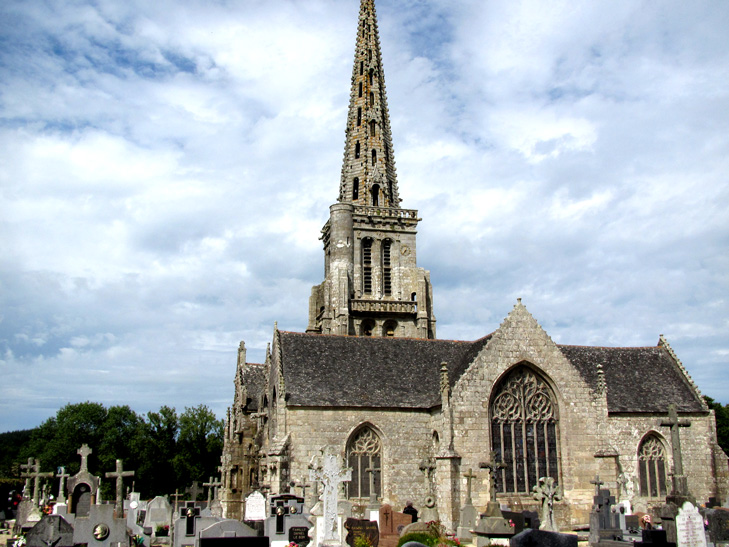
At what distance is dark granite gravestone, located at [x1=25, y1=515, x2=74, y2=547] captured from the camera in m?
15.2

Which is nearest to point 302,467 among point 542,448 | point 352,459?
point 352,459

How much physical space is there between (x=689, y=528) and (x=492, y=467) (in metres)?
9.79

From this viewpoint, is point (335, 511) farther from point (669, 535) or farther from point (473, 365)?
point (473, 365)

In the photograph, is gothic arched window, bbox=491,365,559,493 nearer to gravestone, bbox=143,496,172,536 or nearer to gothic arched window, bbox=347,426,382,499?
gothic arched window, bbox=347,426,382,499

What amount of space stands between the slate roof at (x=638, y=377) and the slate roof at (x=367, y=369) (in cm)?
566

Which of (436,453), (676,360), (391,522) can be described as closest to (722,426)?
(676,360)

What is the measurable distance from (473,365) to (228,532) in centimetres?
1169

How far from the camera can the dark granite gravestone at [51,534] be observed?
1525cm

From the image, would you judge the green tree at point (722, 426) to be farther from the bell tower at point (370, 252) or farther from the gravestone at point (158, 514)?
the gravestone at point (158, 514)

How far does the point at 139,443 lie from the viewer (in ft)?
183

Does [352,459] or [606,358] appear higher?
[606,358]

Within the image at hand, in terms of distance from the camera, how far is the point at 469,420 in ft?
82.8

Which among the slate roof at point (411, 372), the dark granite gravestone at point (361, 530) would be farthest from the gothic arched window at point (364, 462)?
the dark granite gravestone at point (361, 530)

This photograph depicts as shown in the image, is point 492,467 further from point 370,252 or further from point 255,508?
point 370,252
